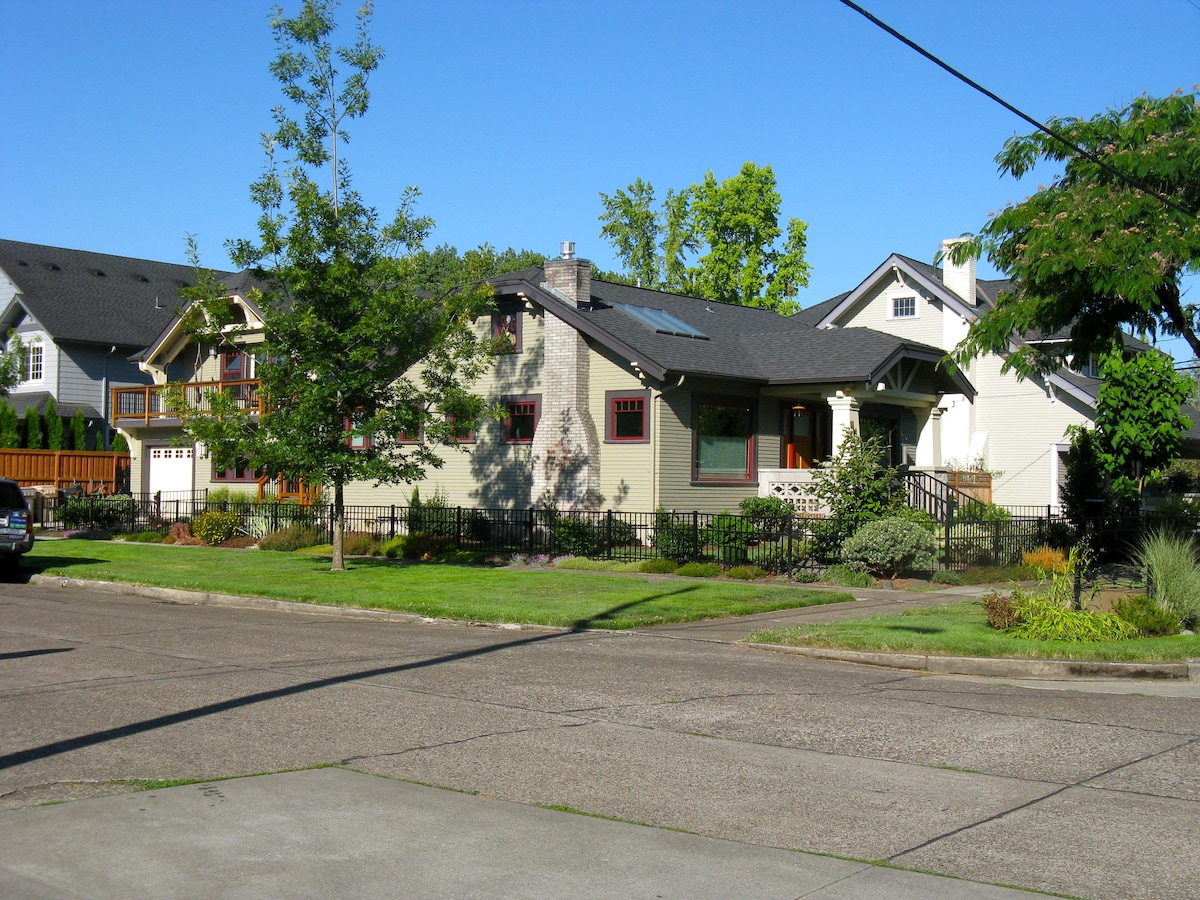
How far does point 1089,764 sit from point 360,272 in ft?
57.2

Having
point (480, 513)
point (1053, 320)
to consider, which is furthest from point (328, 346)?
point (1053, 320)

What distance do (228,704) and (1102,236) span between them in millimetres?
15417

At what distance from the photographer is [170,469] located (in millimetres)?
39312

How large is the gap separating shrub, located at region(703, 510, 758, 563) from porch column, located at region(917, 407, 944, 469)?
10386 millimetres

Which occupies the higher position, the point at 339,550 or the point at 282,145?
the point at 282,145

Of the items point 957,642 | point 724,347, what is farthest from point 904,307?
point 957,642

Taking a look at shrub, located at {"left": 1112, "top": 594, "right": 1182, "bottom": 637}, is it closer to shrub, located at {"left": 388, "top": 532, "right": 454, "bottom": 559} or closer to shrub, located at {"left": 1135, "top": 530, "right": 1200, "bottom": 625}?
shrub, located at {"left": 1135, "top": 530, "right": 1200, "bottom": 625}

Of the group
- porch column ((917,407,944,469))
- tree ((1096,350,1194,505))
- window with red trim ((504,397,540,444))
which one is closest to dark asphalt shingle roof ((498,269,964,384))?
window with red trim ((504,397,540,444))

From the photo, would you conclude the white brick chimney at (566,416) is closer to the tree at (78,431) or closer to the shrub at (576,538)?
the shrub at (576,538)

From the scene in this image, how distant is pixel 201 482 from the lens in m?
37.9

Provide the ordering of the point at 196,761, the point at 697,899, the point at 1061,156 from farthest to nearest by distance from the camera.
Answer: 1. the point at 1061,156
2. the point at 196,761
3. the point at 697,899

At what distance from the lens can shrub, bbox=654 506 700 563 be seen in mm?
23953

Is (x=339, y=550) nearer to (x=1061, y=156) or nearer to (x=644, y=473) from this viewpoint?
(x=644, y=473)

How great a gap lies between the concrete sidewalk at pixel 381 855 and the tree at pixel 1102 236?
14584mm
